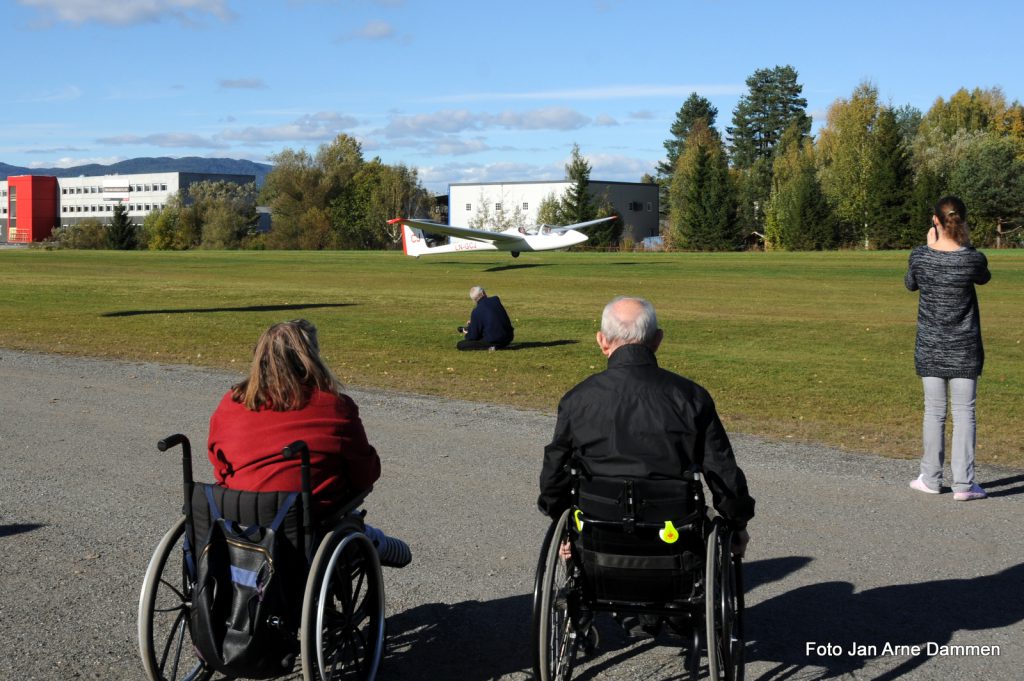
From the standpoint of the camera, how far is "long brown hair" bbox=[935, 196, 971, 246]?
759 cm

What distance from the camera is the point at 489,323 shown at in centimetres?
1823

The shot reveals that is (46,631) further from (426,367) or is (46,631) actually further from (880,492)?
(426,367)

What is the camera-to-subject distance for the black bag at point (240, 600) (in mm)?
4039

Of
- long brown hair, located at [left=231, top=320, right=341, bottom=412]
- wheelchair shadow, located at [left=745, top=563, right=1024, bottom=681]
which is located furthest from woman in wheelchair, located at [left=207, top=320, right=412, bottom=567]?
wheelchair shadow, located at [left=745, top=563, right=1024, bottom=681]

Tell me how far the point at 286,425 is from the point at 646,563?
1483 millimetres

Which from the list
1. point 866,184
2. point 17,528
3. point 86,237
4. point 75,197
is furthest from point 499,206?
point 17,528

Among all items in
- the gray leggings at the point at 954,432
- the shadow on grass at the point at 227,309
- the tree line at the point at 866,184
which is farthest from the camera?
the tree line at the point at 866,184

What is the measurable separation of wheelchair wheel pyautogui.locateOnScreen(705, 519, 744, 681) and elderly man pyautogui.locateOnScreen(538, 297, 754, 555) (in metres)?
0.13

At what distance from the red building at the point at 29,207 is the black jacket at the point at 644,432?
187247 mm

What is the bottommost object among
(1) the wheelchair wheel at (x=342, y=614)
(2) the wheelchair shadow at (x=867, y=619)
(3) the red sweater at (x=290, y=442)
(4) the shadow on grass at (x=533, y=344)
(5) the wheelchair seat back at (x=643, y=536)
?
(2) the wheelchair shadow at (x=867, y=619)

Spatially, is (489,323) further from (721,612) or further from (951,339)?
(721,612)

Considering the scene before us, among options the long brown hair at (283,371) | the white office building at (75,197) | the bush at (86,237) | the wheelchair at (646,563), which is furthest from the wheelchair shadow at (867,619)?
the white office building at (75,197)

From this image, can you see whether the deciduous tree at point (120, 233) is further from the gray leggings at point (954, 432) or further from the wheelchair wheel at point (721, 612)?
the wheelchair wheel at point (721, 612)

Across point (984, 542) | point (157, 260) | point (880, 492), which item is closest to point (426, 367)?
point (880, 492)
